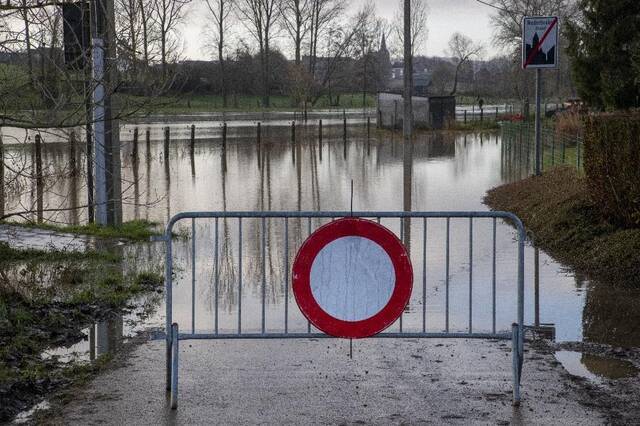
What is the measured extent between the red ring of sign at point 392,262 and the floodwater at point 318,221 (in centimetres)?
86

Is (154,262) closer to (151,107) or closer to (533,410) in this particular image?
(151,107)

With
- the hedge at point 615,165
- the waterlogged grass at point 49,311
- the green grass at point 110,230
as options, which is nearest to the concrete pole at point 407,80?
the green grass at point 110,230

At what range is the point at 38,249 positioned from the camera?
13.0m

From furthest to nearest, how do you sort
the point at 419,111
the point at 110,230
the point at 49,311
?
1. the point at 419,111
2. the point at 110,230
3. the point at 49,311

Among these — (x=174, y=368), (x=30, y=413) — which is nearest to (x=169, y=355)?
(x=174, y=368)

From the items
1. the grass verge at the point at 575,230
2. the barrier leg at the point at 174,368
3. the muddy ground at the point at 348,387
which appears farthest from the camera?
the grass verge at the point at 575,230

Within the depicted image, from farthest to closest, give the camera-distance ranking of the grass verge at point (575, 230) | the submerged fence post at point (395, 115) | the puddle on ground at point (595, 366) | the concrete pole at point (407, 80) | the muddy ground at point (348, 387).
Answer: the submerged fence post at point (395, 115) → the concrete pole at point (407, 80) → the grass verge at point (575, 230) → the puddle on ground at point (595, 366) → the muddy ground at point (348, 387)

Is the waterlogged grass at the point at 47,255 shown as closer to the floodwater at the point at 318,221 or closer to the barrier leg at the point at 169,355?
the floodwater at the point at 318,221

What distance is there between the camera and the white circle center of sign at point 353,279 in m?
7.04

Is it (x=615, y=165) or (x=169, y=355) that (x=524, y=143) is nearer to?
(x=615, y=165)

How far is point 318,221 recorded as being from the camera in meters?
16.0

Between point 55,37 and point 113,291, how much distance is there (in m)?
2.61

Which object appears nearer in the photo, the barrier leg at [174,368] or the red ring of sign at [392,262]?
the barrier leg at [174,368]

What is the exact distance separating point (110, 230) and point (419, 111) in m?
33.7
